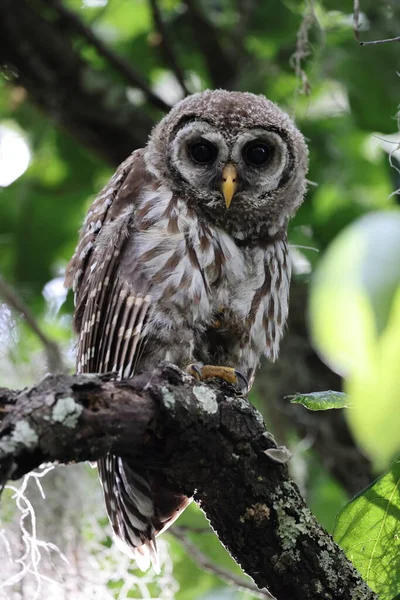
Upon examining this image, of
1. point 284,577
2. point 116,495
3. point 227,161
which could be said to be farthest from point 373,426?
point 227,161

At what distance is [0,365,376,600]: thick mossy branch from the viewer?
153 centimetres

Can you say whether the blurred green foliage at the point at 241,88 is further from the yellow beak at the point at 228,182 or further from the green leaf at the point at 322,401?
the green leaf at the point at 322,401

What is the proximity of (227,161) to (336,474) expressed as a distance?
180 cm

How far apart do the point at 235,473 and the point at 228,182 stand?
3.60 feet

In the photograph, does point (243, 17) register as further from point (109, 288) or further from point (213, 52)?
point (109, 288)

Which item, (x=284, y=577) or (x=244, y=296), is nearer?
(x=284, y=577)

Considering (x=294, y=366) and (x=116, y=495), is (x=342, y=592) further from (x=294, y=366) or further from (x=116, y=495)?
(x=294, y=366)

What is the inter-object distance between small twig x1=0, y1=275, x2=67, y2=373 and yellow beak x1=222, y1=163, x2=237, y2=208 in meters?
1.21

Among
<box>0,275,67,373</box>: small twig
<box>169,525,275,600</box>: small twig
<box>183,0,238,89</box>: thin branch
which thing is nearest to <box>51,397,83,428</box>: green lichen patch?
<box>169,525,275,600</box>: small twig

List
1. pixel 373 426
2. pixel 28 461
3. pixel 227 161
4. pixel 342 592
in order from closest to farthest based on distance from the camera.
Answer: pixel 373 426, pixel 28 461, pixel 342 592, pixel 227 161

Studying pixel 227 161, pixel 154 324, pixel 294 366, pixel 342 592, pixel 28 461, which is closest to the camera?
pixel 28 461

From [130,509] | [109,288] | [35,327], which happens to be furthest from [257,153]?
[35,327]

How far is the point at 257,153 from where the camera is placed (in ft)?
8.71

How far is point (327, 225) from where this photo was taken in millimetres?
3676
